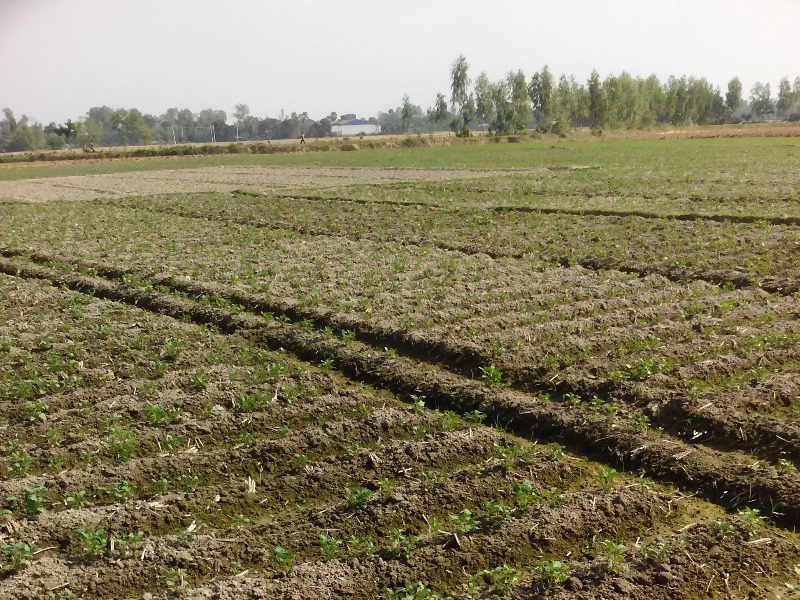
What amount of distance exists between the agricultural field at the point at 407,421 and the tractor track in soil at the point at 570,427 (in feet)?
0.09

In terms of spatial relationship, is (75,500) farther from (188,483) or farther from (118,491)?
(188,483)

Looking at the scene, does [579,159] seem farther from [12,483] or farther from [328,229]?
[12,483]

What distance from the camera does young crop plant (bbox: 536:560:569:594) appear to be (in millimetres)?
4840

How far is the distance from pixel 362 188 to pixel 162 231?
14.5 m

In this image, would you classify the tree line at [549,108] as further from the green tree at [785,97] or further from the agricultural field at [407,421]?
the agricultural field at [407,421]

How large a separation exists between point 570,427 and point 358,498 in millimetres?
2628

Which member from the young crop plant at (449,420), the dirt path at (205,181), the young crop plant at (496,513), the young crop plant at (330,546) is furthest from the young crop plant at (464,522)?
the dirt path at (205,181)

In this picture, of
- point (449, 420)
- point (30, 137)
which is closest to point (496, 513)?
point (449, 420)

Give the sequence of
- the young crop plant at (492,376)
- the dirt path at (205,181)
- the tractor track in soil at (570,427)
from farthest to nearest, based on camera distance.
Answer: the dirt path at (205,181), the young crop plant at (492,376), the tractor track in soil at (570,427)

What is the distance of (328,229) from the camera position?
69.3 feet

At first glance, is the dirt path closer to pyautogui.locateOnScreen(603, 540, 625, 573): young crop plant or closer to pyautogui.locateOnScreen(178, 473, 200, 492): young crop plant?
pyautogui.locateOnScreen(178, 473, 200, 492): young crop plant

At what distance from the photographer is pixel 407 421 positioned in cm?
760

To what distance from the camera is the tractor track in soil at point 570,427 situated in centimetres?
614

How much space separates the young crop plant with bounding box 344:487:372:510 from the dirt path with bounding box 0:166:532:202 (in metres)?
30.5
